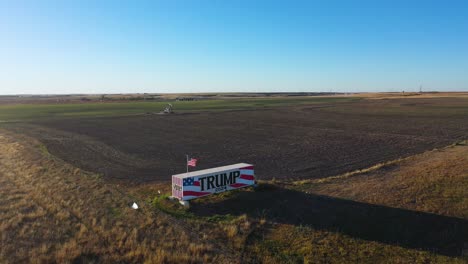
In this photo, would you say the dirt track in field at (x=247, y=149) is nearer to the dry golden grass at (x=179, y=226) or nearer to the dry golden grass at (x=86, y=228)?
the dry golden grass at (x=179, y=226)

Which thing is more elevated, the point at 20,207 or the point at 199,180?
the point at 199,180

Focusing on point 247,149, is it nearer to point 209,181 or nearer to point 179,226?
point 209,181

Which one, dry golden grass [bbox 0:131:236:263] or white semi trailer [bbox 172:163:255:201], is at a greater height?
white semi trailer [bbox 172:163:255:201]

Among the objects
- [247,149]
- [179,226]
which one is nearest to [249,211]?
[179,226]

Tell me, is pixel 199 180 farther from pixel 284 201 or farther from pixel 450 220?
pixel 450 220

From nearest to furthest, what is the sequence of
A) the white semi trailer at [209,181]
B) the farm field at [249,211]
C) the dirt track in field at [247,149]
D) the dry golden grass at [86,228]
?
the dry golden grass at [86,228]
the farm field at [249,211]
the white semi trailer at [209,181]
the dirt track in field at [247,149]

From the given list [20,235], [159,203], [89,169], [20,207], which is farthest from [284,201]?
[89,169]

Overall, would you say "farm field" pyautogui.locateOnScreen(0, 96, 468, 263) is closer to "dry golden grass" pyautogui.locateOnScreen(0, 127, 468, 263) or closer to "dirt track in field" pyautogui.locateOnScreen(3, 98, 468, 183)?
"dry golden grass" pyautogui.locateOnScreen(0, 127, 468, 263)

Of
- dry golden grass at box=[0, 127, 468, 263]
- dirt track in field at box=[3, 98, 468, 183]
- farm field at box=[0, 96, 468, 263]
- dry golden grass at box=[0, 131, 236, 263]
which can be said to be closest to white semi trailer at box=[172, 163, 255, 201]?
farm field at box=[0, 96, 468, 263]

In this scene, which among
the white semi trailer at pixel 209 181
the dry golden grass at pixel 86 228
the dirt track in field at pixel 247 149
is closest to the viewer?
the dry golden grass at pixel 86 228

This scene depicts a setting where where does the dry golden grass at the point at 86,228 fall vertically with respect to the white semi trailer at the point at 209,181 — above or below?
below

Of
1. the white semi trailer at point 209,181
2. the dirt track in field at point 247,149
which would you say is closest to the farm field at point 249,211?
the dirt track in field at point 247,149
